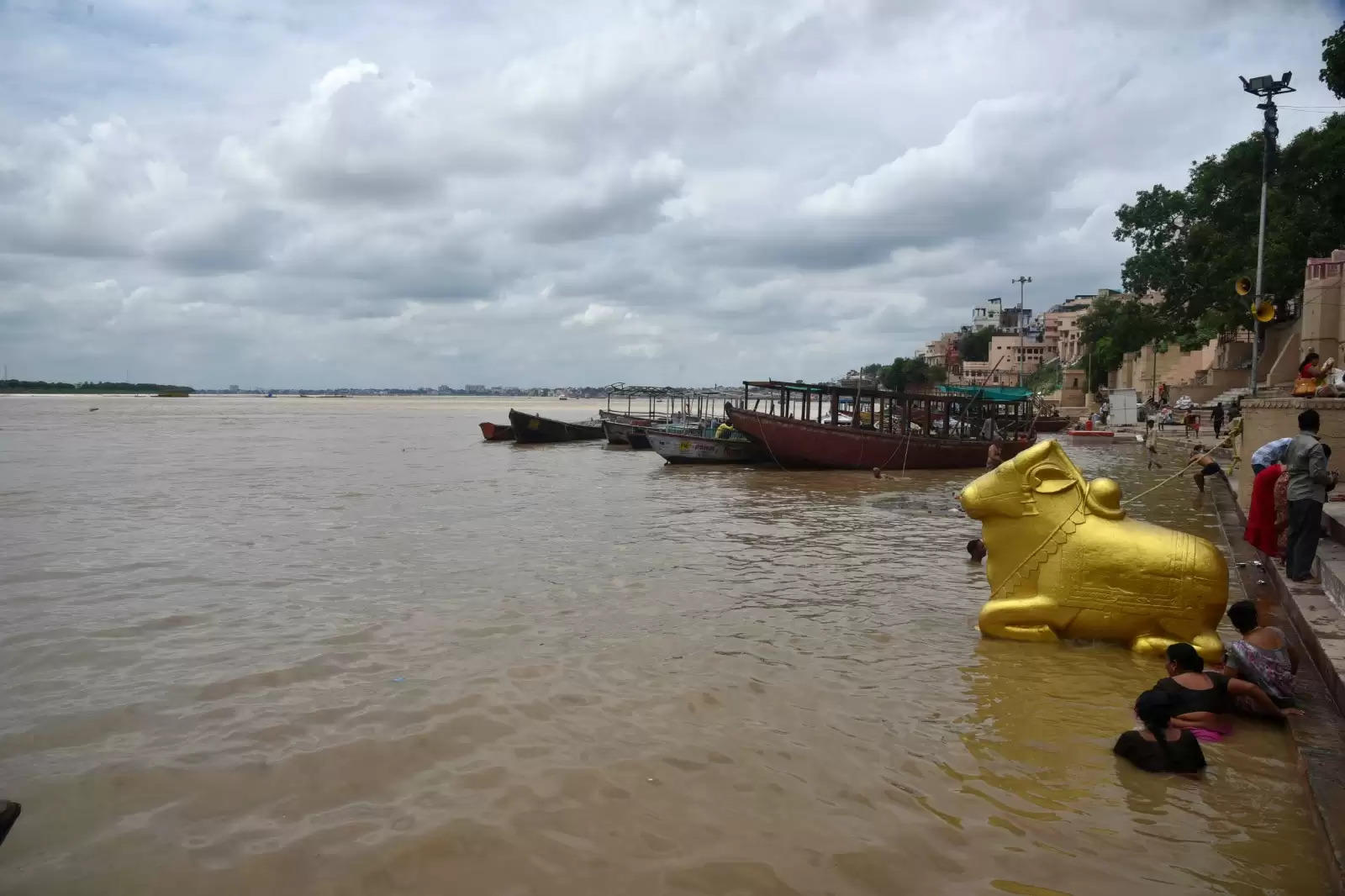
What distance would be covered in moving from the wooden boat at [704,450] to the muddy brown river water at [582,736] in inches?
639

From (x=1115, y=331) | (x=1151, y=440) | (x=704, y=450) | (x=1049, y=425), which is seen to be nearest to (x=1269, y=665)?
(x=704, y=450)

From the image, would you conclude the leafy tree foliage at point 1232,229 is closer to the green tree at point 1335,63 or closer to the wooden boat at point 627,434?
the green tree at point 1335,63

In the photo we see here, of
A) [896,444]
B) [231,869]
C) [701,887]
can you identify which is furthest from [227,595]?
[896,444]

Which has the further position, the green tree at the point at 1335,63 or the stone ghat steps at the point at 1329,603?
the green tree at the point at 1335,63

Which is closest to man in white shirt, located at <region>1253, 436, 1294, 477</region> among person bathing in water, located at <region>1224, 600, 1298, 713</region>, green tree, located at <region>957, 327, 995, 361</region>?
person bathing in water, located at <region>1224, 600, 1298, 713</region>

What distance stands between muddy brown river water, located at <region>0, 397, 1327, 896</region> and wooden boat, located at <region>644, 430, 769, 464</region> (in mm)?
16228

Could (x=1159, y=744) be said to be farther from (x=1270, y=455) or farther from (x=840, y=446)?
(x=840, y=446)

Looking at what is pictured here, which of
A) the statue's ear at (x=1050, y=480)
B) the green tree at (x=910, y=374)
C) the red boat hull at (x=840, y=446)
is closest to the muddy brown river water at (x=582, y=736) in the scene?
the statue's ear at (x=1050, y=480)

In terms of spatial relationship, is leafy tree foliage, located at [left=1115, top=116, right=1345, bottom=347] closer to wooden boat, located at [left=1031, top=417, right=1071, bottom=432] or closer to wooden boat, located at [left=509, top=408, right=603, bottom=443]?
wooden boat, located at [left=1031, top=417, right=1071, bottom=432]

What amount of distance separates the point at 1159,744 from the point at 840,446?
Result: 2089 centimetres

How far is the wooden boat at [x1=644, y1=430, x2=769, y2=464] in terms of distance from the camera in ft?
93.3

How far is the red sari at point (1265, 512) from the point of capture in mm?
8297

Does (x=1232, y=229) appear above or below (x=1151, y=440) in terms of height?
above

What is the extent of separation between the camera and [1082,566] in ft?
22.1
